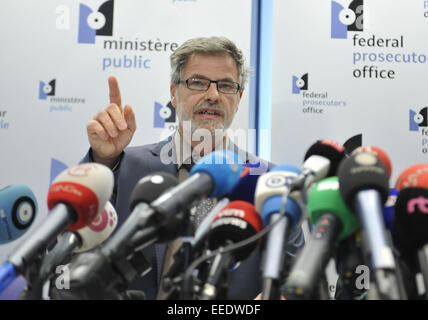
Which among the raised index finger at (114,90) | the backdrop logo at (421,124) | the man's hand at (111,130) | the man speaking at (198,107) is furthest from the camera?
the backdrop logo at (421,124)

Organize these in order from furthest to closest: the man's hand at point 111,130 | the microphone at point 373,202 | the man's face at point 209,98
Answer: the man's face at point 209,98 → the man's hand at point 111,130 → the microphone at point 373,202

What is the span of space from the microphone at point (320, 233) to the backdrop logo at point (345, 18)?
1852mm

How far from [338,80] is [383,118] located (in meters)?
0.29

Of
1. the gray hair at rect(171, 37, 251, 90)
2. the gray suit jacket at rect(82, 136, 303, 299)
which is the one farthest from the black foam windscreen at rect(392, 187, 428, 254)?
the gray hair at rect(171, 37, 251, 90)

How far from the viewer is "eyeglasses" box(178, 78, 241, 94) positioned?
1773 millimetres

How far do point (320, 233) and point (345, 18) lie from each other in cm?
200

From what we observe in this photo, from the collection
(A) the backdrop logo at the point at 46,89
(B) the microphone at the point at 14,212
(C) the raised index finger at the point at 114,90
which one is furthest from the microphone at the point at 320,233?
(A) the backdrop logo at the point at 46,89

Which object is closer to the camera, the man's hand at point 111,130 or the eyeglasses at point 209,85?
the man's hand at point 111,130

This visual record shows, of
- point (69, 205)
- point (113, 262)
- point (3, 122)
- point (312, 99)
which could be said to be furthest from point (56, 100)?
point (113, 262)

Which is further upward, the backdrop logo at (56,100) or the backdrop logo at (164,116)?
the backdrop logo at (56,100)

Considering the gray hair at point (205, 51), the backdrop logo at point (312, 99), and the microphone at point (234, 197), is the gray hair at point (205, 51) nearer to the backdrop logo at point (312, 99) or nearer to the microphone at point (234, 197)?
the backdrop logo at point (312, 99)

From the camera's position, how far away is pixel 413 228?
0.59 metres

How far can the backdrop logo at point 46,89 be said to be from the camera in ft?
7.41

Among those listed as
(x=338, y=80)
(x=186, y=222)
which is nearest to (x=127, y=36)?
(x=338, y=80)
